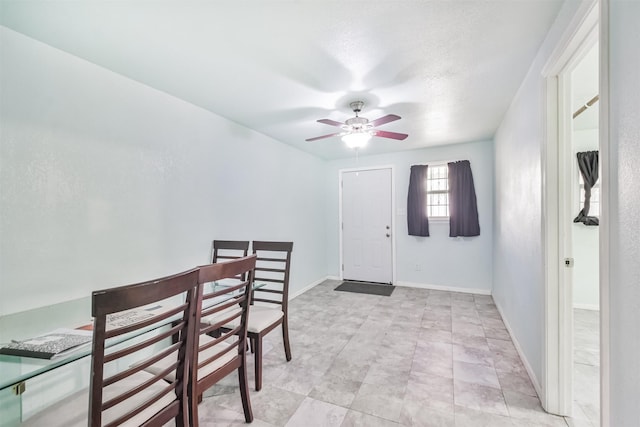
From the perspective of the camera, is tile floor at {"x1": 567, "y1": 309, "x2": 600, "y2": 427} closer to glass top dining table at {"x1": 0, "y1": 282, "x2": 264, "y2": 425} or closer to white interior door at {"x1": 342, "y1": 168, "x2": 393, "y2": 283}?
white interior door at {"x1": 342, "y1": 168, "x2": 393, "y2": 283}

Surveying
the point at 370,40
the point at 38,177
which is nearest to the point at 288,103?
the point at 370,40

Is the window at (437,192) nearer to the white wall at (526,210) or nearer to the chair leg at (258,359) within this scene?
the white wall at (526,210)

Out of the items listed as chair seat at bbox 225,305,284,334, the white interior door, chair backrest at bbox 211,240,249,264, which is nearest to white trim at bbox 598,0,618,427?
chair seat at bbox 225,305,284,334

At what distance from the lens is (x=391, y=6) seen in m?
1.37

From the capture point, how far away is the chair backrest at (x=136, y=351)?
2.92 feet

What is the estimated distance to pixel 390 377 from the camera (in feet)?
6.77

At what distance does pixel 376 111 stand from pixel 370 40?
1.15 metres

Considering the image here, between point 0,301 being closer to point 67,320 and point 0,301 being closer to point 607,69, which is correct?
point 67,320

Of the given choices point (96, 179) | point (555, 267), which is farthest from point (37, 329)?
point (555, 267)

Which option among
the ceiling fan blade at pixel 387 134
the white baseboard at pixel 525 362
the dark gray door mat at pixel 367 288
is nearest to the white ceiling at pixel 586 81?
the ceiling fan blade at pixel 387 134

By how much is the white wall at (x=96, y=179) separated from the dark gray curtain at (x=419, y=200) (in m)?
2.82

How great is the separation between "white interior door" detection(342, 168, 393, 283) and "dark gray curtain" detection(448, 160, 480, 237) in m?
1.00

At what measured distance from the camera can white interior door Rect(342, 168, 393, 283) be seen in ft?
15.5

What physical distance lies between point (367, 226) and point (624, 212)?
400 cm
